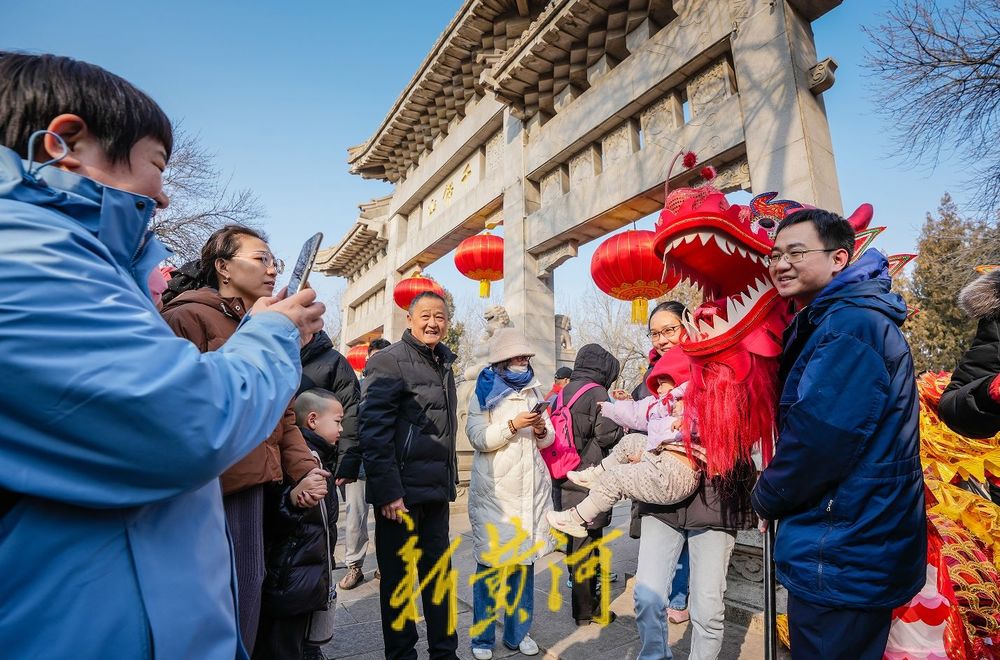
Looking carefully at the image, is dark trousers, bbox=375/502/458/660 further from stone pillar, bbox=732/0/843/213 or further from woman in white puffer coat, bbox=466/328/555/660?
stone pillar, bbox=732/0/843/213

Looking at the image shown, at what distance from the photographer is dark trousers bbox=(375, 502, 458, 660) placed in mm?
2461

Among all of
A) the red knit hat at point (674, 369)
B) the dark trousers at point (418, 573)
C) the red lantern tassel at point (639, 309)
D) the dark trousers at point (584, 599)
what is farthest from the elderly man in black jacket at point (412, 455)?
the red lantern tassel at point (639, 309)

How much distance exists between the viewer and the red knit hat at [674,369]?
248cm

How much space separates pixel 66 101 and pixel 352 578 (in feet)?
13.2

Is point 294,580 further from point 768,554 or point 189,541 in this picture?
point 768,554

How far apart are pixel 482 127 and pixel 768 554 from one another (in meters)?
9.85

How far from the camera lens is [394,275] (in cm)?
1405

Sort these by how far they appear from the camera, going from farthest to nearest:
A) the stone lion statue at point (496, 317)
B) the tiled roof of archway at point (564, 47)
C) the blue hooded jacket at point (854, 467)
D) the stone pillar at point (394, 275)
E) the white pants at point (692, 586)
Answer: the stone pillar at point (394, 275) < the tiled roof of archway at point (564, 47) < the stone lion statue at point (496, 317) < the white pants at point (692, 586) < the blue hooded jacket at point (854, 467)

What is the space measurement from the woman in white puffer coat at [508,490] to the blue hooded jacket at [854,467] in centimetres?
155

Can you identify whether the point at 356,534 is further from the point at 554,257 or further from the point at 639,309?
the point at 554,257

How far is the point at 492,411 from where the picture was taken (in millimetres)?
3139

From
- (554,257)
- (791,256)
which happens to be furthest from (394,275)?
(791,256)

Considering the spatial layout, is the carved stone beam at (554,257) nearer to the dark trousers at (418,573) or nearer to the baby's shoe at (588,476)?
the baby's shoe at (588,476)

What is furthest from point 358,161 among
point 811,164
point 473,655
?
point 473,655
